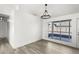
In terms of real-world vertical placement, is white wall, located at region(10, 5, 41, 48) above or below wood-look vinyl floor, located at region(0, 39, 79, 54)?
above

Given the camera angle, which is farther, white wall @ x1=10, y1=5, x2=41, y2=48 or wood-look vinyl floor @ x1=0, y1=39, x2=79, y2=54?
white wall @ x1=10, y1=5, x2=41, y2=48

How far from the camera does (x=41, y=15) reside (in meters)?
1.54

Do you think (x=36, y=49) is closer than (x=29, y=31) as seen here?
Yes

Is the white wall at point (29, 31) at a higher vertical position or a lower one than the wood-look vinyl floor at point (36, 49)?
higher

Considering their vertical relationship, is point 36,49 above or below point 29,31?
below

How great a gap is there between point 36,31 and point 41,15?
48cm

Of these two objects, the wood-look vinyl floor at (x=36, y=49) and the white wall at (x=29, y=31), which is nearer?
the wood-look vinyl floor at (x=36, y=49)

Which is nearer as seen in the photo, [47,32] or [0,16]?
[0,16]

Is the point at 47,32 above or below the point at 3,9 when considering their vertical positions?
below
